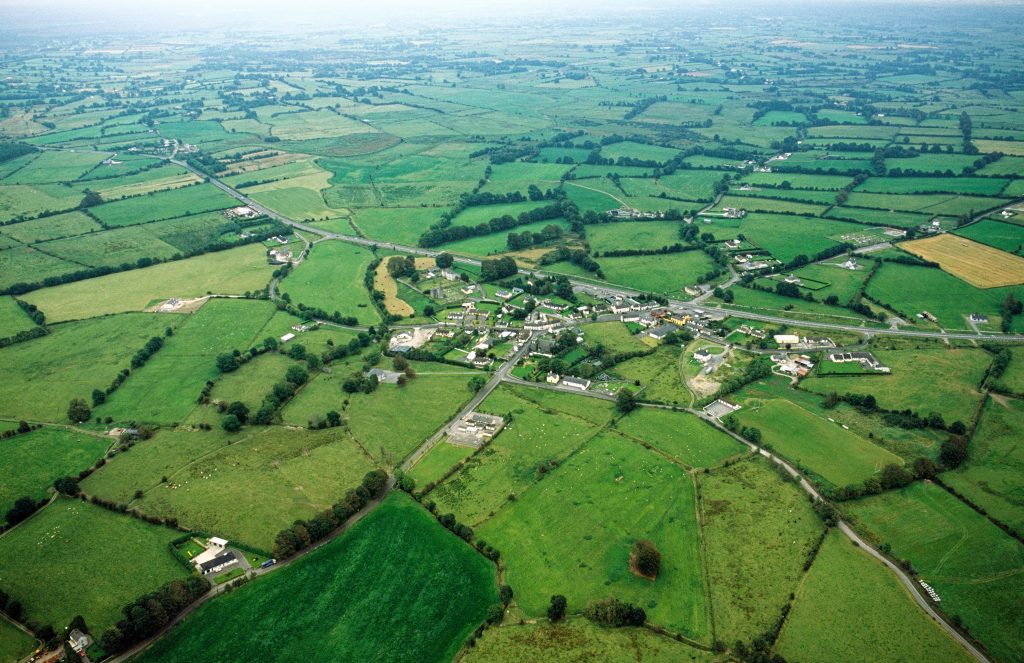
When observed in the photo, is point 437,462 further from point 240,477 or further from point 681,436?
point 681,436

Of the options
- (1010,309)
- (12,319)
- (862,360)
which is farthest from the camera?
(12,319)

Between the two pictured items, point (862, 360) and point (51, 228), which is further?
point (51, 228)

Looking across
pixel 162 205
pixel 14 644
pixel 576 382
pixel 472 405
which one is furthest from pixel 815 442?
pixel 162 205

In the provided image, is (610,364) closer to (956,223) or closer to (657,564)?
(657,564)

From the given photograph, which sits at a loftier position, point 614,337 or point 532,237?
point 532,237

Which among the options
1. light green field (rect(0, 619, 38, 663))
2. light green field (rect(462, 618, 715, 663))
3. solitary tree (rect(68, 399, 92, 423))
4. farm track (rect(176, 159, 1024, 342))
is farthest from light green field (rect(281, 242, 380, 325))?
light green field (rect(462, 618, 715, 663))

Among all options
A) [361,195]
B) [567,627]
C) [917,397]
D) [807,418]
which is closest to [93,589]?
[567,627]

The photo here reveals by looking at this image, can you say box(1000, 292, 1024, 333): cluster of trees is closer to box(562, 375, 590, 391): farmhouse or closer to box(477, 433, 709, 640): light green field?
box(562, 375, 590, 391): farmhouse
